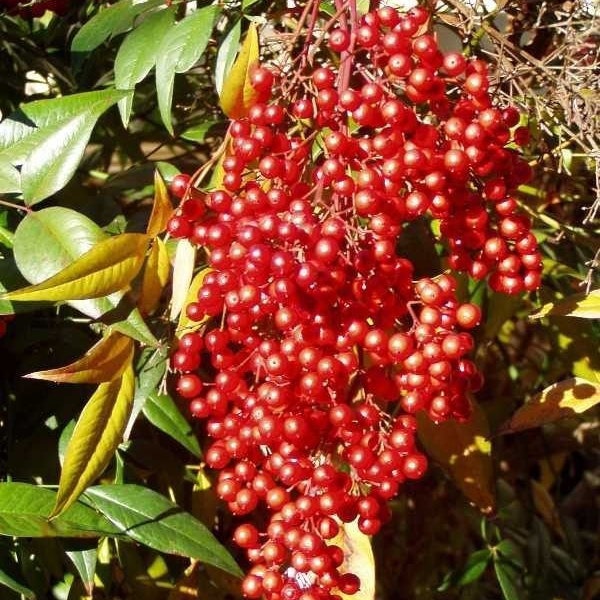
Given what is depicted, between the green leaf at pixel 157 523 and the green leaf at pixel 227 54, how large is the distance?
1.31ft

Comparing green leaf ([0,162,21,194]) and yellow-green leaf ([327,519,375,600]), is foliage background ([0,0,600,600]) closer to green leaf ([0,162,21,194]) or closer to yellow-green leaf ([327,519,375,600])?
green leaf ([0,162,21,194])

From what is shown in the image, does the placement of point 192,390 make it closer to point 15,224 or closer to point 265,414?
point 265,414

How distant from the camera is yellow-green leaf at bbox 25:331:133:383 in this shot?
2.46 ft

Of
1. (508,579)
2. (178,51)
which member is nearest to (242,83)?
(178,51)

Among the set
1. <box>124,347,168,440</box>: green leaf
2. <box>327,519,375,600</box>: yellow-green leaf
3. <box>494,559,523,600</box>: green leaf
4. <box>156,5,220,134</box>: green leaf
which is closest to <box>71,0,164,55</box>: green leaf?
<box>156,5,220,134</box>: green leaf

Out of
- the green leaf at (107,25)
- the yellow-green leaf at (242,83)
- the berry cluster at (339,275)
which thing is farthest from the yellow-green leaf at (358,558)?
the green leaf at (107,25)

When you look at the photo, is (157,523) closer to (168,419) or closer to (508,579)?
(168,419)

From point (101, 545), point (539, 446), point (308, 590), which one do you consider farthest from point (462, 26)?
point (539, 446)

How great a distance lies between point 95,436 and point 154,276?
150 mm

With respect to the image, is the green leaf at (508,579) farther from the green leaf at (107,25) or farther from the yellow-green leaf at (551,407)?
the green leaf at (107,25)

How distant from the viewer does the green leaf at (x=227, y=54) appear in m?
0.93

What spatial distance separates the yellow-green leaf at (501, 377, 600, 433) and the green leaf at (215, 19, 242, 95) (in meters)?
0.47

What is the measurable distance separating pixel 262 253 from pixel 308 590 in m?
0.32

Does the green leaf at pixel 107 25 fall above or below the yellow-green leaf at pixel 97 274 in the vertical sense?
above
